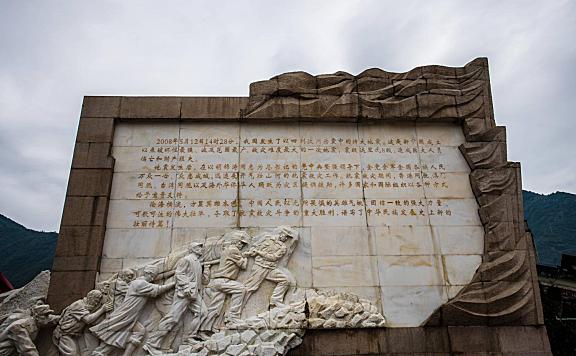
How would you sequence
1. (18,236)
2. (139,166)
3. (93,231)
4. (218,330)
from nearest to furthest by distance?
1. (218,330)
2. (93,231)
3. (139,166)
4. (18,236)

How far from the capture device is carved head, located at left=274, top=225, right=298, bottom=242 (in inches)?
236

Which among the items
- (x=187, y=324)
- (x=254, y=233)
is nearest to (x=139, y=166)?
(x=254, y=233)

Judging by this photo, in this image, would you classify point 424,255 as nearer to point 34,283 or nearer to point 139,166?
point 139,166

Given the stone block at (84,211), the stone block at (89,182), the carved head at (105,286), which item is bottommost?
the carved head at (105,286)

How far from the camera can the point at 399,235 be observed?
20.2 feet

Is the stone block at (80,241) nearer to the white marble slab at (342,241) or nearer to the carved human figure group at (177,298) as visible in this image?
the carved human figure group at (177,298)

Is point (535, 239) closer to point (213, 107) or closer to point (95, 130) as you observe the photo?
point (213, 107)

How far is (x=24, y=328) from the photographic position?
5.27 meters

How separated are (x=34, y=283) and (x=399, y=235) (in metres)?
5.54

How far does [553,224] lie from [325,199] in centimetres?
2836

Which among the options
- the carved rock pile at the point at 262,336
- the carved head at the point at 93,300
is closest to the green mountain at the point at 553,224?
the carved rock pile at the point at 262,336

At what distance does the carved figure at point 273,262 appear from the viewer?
5.67 m

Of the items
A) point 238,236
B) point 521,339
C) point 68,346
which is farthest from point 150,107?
point 521,339

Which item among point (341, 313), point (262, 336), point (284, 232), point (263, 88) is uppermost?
point (263, 88)
